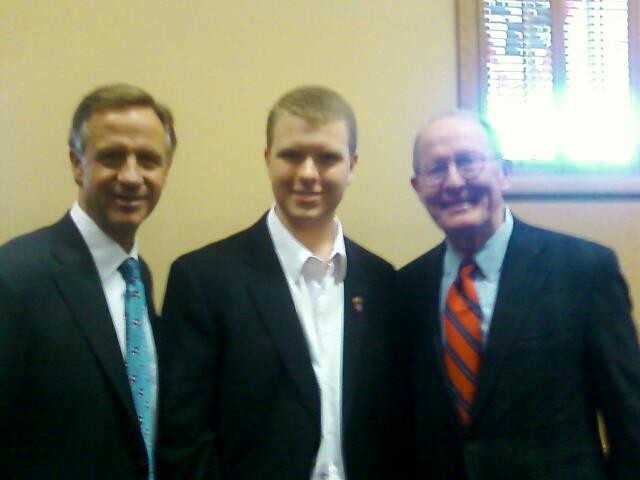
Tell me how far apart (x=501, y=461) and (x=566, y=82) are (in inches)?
62.9

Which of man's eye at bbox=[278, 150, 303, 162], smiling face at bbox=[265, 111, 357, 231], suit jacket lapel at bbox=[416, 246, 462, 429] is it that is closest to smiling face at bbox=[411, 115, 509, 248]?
suit jacket lapel at bbox=[416, 246, 462, 429]

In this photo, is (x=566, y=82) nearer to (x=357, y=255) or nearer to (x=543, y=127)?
(x=543, y=127)

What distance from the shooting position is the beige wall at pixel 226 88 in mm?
2045

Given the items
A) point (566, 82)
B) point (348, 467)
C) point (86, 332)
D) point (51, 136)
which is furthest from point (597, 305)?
point (51, 136)

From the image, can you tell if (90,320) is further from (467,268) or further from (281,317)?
(467,268)

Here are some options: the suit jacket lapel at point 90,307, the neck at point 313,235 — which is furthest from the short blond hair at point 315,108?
the suit jacket lapel at point 90,307

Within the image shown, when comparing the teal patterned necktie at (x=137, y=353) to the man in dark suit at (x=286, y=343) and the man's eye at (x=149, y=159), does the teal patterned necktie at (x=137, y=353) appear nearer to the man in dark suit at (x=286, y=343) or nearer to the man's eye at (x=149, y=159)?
the man in dark suit at (x=286, y=343)

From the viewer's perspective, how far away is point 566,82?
242 centimetres

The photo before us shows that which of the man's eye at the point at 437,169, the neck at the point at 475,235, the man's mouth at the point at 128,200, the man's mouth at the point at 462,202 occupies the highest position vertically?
the man's eye at the point at 437,169

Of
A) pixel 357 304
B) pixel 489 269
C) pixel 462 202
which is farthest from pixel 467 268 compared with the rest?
pixel 357 304

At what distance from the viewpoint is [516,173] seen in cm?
234

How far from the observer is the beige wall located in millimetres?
2045

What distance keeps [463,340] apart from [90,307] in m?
0.82

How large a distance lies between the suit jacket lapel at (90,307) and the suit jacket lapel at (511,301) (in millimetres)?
754
